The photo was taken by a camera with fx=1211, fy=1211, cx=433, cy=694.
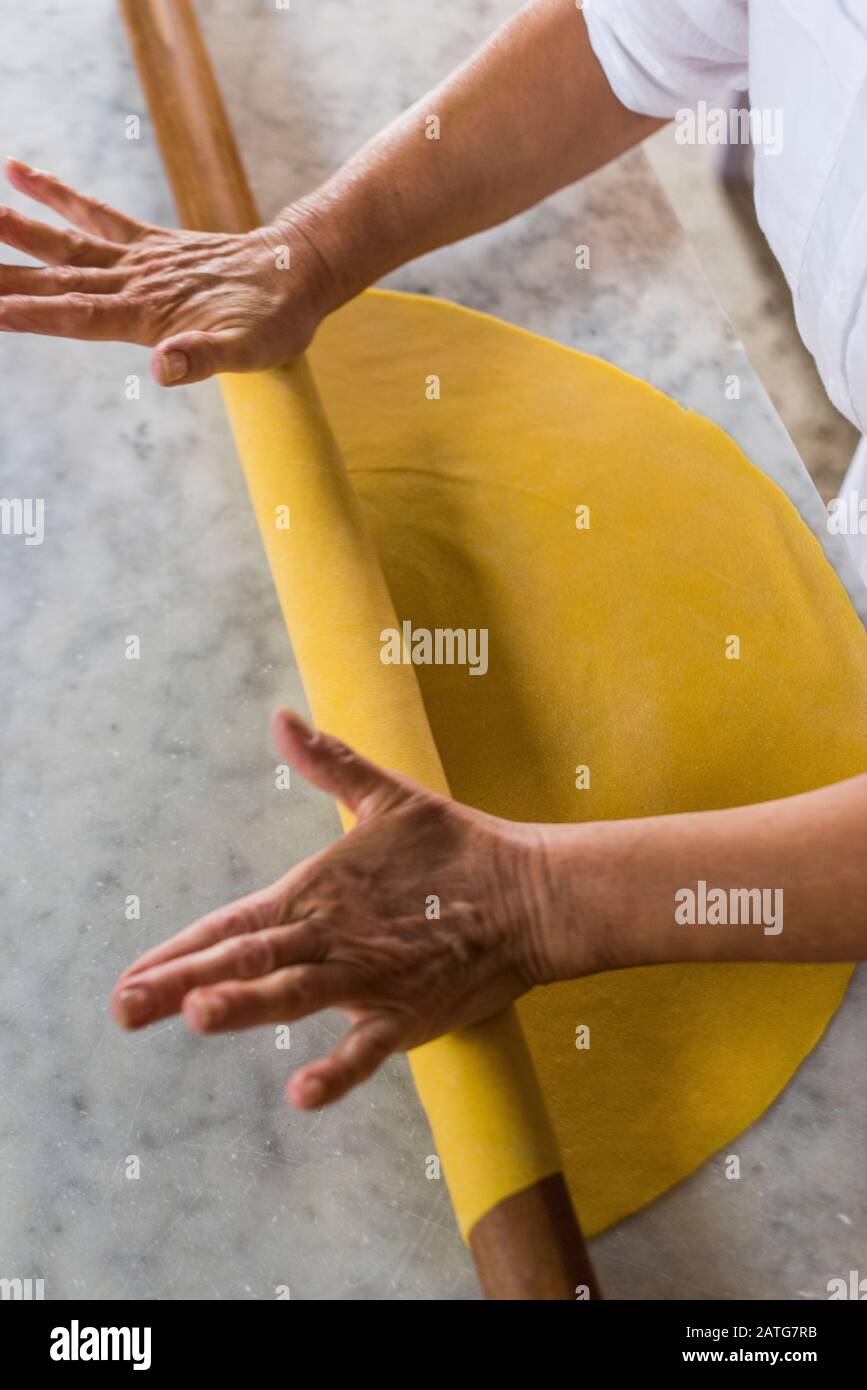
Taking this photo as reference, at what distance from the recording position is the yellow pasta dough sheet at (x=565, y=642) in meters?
0.90

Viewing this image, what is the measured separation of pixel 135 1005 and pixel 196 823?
362 mm

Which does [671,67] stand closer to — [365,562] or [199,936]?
[365,562]

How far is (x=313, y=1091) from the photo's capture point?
651mm

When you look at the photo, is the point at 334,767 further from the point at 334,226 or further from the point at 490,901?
the point at 334,226

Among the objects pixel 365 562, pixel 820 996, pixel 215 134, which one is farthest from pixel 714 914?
pixel 215 134

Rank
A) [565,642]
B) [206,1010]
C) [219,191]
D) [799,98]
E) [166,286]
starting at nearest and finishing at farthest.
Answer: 1. [206,1010]
2. [799,98]
3. [166,286]
4. [565,642]
5. [219,191]

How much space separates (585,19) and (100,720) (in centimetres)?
74

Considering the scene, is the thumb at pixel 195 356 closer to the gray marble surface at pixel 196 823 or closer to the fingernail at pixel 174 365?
the fingernail at pixel 174 365

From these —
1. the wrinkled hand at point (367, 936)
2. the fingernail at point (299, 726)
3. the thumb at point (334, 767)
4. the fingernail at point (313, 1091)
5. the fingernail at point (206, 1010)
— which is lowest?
the fingernail at point (313, 1091)

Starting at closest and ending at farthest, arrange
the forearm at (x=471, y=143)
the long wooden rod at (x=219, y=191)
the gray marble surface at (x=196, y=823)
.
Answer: the long wooden rod at (x=219, y=191) → the gray marble surface at (x=196, y=823) → the forearm at (x=471, y=143)

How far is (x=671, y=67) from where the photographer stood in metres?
1.02

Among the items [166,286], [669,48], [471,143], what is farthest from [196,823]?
[669,48]

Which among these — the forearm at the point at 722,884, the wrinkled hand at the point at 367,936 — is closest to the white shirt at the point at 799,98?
the forearm at the point at 722,884

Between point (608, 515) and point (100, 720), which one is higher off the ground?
point (608, 515)
